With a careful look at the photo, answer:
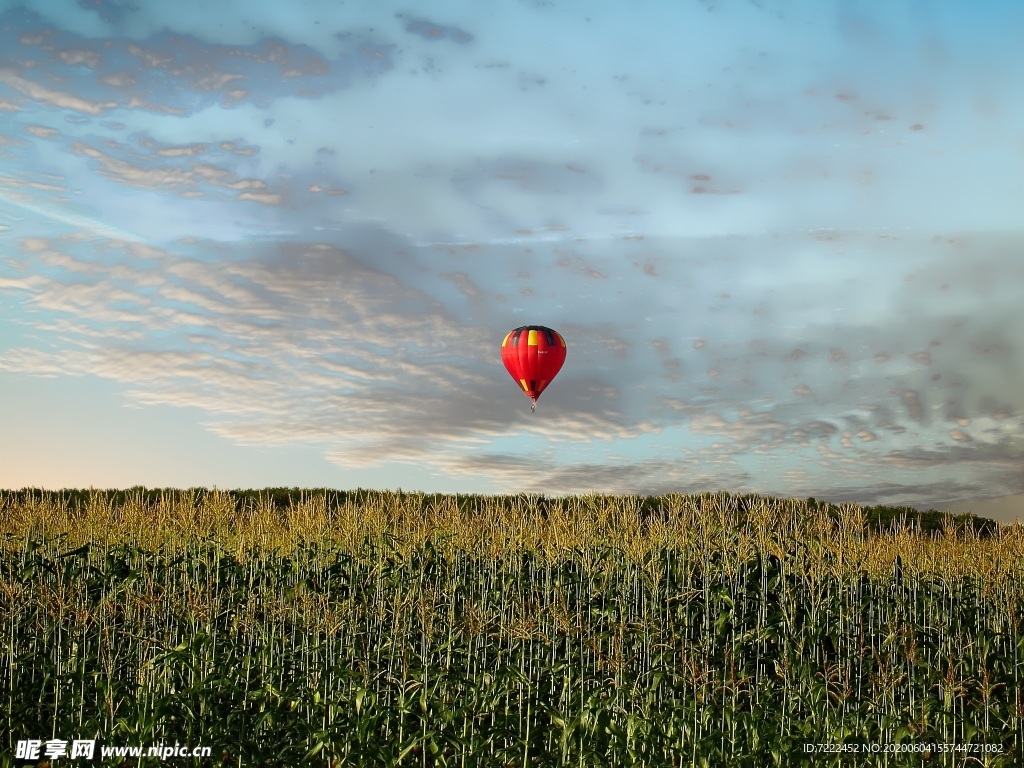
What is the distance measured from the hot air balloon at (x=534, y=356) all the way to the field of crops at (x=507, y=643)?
7.18 metres

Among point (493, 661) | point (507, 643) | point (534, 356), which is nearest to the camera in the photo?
point (493, 661)

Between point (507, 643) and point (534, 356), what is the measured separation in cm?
1213

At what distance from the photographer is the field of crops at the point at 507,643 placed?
8156 millimetres

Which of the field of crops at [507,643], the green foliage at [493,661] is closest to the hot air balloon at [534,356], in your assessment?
the field of crops at [507,643]

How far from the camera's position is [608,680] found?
991 cm

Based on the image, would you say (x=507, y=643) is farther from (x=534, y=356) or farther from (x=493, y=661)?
(x=534, y=356)

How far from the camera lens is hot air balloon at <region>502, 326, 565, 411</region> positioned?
77.5ft

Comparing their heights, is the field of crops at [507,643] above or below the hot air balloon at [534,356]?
below

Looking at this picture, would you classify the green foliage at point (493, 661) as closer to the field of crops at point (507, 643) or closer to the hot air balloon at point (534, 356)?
the field of crops at point (507, 643)

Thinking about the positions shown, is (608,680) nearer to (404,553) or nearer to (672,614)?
(672,614)

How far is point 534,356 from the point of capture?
931 inches

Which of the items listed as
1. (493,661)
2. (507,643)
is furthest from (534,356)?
(493,661)

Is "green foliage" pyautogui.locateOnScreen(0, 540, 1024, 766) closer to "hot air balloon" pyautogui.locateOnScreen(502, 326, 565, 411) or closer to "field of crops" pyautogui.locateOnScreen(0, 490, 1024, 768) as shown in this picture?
"field of crops" pyautogui.locateOnScreen(0, 490, 1024, 768)

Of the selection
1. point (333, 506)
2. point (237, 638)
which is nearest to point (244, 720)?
point (237, 638)
